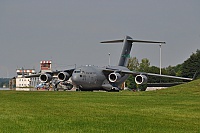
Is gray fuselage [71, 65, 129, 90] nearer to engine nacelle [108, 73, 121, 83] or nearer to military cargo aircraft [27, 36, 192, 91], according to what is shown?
military cargo aircraft [27, 36, 192, 91]

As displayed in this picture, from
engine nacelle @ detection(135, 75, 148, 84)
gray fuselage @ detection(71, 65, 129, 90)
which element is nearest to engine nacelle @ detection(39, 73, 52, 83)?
gray fuselage @ detection(71, 65, 129, 90)

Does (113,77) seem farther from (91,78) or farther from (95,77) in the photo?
(91,78)

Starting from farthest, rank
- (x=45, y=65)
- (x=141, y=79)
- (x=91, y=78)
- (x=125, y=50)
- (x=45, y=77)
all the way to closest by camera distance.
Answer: (x=45, y=65), (x=125, y=50), (x=45, y=77), (x=91, y=78), (x=141, y=79)

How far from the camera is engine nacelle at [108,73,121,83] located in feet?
197

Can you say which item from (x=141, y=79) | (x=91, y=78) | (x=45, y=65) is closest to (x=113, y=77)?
(x=91, y=78)

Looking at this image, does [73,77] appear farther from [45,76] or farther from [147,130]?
[147,130]

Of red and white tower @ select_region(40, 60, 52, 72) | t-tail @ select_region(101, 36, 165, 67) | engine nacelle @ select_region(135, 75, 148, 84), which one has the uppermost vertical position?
red and white tower @ select_region(40, 60, 52, 72)

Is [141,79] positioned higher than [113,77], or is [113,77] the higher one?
[113,77]

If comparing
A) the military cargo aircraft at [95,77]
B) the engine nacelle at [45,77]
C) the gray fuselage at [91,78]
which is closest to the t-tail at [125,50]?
the military cargo aircraft at [95,77]

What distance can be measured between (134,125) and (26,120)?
3.46 m

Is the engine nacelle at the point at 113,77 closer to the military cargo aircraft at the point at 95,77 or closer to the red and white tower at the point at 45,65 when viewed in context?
the military cargo aircraft at the point at 95,77

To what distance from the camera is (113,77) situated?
60.8m

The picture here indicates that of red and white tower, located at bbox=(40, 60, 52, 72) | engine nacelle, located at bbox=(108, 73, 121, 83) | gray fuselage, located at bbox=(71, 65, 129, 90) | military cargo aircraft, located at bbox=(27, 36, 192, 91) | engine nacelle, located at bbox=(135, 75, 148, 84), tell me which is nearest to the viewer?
gray fuselage, located at bbox=(71, 65, 129, 90)

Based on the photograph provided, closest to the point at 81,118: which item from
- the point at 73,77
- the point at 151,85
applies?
the point at 73,77
